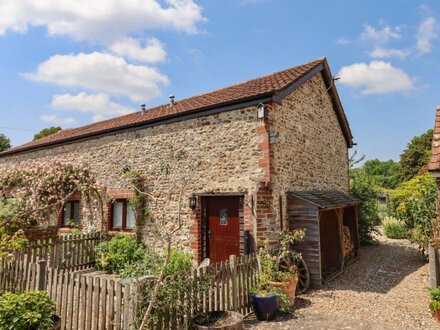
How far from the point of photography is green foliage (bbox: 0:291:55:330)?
4.27 m

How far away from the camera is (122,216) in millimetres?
11961

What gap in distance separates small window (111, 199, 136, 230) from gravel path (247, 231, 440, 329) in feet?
22.8

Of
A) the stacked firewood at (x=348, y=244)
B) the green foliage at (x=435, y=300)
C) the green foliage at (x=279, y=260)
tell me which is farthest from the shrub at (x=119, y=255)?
the green foliage at (x=435, y=300)

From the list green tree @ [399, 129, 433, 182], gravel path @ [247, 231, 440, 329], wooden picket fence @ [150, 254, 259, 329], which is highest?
green tree @ [399, 129, 433, 182]

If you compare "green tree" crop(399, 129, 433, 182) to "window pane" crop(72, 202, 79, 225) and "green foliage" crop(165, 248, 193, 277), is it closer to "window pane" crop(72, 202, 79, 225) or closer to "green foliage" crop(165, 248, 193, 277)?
"green foliage" crop(165, 248, 193, 277)

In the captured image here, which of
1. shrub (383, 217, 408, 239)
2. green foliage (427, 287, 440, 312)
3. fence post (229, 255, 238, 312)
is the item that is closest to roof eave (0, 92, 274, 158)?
fence post (229, 255, 238, 312)

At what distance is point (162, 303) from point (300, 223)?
16.3 feet

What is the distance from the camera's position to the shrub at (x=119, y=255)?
9.77 metres

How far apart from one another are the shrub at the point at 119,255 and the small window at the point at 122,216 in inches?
48.4

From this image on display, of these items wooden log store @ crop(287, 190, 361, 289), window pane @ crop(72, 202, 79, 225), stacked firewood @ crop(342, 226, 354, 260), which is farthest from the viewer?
window pane @ crop(72, 202, 79, 225)

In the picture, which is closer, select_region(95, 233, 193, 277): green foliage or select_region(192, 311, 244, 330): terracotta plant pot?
select_region(192, 311, 244, 330): terracotta plant pot

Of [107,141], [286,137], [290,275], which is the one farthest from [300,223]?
[107,141]

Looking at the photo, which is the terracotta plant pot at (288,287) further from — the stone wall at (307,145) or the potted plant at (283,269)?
the stone wall at (307,145)

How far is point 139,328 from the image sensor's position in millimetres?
4230
